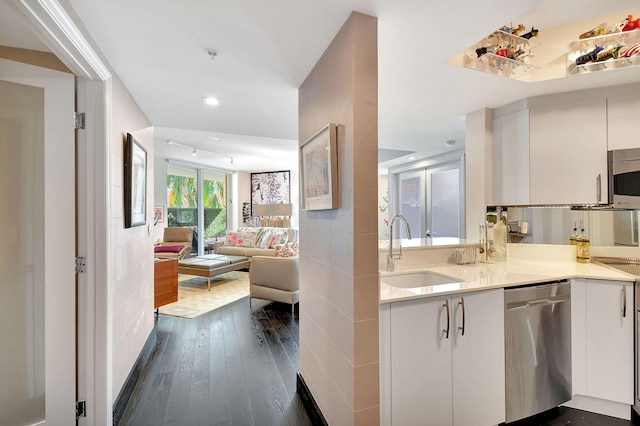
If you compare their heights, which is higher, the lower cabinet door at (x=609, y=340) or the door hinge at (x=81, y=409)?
the lower cabinet door at (x=609, y=340)

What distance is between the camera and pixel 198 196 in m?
7.16

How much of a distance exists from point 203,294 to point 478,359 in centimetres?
404

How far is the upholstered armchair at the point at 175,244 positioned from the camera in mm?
5539

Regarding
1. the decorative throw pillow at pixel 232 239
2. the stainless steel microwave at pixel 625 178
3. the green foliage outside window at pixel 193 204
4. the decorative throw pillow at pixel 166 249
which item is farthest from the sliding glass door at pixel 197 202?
the stainless steel microwave at pixel 625 178

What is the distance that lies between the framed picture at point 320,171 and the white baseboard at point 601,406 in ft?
7.05

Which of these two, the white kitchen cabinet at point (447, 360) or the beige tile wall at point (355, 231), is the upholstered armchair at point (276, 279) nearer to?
the beige tile wall at point (355, 231)

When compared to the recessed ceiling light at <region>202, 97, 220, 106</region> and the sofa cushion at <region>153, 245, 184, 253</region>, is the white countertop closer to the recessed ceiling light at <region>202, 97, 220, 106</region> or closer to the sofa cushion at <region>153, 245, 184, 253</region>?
the recessed ceiling light at <region>202, 97, 220, 106</region>

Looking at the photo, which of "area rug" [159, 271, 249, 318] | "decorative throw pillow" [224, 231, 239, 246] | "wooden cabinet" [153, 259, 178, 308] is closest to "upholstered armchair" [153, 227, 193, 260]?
"area rug" [159, 271, 249, 318]

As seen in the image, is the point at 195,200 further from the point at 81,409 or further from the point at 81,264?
the point at 81,409

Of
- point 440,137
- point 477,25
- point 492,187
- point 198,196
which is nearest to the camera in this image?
point 477,25

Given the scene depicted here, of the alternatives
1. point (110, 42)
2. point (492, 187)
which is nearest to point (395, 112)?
point (492, 187)

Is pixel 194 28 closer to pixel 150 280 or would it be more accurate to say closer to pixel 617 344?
pixel 150 280

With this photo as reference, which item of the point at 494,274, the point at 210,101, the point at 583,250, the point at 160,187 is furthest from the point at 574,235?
the point at 160,187

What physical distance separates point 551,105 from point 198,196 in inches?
273
